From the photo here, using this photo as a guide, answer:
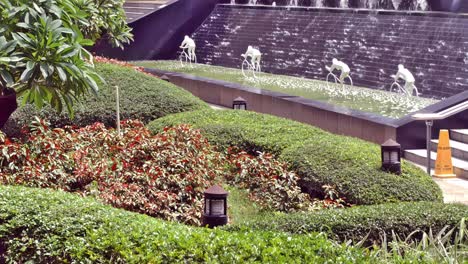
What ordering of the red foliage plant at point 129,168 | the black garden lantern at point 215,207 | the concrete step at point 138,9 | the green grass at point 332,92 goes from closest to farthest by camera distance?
the black garden lantern at point 215,207
the red foliage plant at point 129,168
the green grass at point 332,92
the concrete step at point 138,9

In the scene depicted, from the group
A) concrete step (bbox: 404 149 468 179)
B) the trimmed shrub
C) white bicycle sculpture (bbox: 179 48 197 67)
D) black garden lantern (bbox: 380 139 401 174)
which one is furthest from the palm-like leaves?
white bicycle sculpture (bbox: 179 48 197 67)

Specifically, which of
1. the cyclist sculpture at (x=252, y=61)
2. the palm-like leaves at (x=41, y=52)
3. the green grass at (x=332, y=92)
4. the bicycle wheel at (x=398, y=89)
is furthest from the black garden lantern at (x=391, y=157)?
the cyclist sculpture at (x=252, y=61)

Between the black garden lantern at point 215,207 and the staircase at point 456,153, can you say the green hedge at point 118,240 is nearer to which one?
the black garden lantern at point 215,207

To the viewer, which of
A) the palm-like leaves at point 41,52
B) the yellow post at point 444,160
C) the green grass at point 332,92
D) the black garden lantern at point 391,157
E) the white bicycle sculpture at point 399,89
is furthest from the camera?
the white bicycle sculpture at point 399,89

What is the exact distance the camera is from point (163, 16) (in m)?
28.1

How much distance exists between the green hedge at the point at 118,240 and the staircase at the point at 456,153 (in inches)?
244

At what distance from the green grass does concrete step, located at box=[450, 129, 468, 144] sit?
Result: 1638mm

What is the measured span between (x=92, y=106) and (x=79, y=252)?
7562mm

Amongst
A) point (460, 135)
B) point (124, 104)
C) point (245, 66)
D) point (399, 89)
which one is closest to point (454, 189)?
point (460, 135)

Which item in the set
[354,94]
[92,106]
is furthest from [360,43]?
[92,106]

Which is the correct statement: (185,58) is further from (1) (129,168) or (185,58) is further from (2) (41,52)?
(2) (41,52)

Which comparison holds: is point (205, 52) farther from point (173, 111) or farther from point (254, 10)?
point (173, 111)

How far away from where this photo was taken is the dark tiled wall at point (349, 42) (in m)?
17.4

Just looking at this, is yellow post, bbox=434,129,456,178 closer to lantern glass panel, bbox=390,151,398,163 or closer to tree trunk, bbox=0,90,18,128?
lantern glass panel, bbox=390,151,398,163
